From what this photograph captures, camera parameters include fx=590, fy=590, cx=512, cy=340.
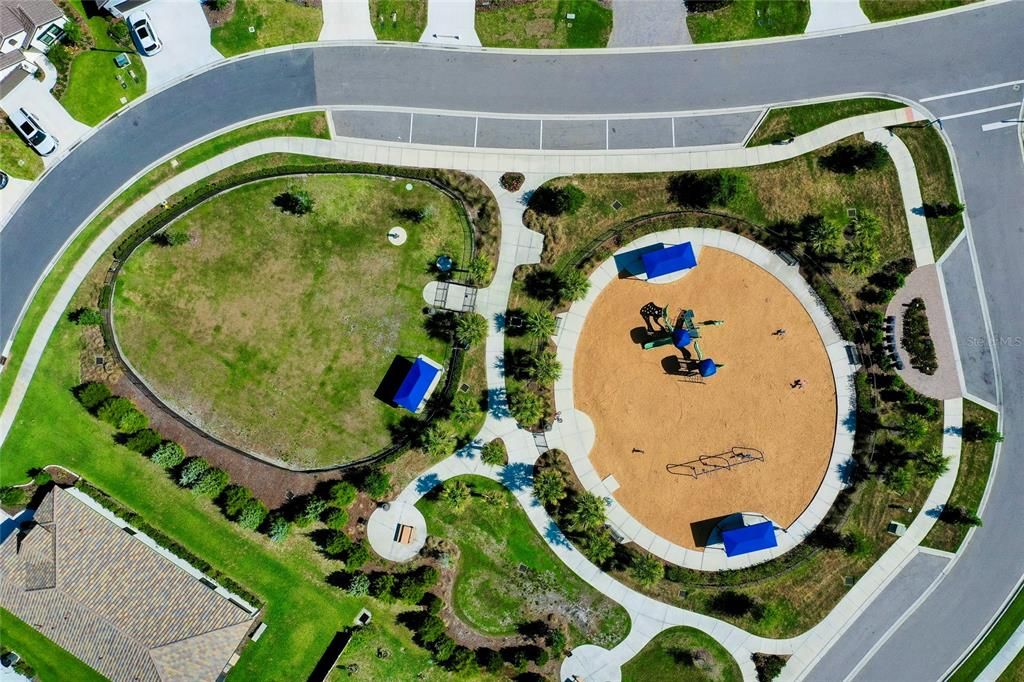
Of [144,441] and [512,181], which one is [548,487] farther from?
[144,441]

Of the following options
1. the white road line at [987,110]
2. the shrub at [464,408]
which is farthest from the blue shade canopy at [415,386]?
the white road line at [987,110]

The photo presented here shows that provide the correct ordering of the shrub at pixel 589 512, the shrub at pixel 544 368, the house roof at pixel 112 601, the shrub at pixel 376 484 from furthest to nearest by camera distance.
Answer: the shrub at pixel 376 484 < the shrub at pixel 544 368 < the shrub at pixel 589 512 < the house roof at pixel 112 601

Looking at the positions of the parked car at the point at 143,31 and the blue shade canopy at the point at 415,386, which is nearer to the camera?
the blue shade canopy at the point at 415,386

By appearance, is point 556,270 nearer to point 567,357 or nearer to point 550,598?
point 567,357

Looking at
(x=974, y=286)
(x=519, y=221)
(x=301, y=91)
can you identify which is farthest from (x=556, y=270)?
(x=974, y=286)

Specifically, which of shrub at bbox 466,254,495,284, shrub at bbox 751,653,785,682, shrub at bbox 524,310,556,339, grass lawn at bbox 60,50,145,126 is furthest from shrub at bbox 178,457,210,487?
shrub at bbox 751,653,785,682

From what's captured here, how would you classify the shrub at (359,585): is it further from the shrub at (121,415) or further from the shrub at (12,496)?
the shrub at (12,496)
